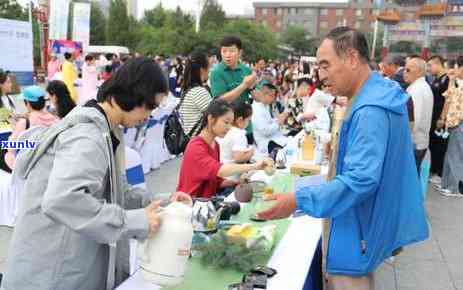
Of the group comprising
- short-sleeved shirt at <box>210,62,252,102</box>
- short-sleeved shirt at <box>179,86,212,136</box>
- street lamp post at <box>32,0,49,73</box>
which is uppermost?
street lamp post at <box>32,0,49,73</box>

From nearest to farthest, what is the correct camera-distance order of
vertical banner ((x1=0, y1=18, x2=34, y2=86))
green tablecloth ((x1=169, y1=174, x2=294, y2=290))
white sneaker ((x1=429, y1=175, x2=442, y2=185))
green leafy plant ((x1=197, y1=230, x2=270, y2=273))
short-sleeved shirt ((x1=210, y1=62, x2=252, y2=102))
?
green tablecloth ((x1=169, y1=174, x2=294, y2=290)) < green leafy plant ((x1=197, y1=230, x2=270, y2=273)) < short-sleeved shirt ((x1=210, y1=62, x2=252, y2=102)) < white sneaker ((x1=429, y1=175, x2=442, y2=185)) < vertical banner ((x1=0, y1=18, x2=34, y2=86))

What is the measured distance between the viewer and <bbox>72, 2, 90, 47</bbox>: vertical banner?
1243 cm

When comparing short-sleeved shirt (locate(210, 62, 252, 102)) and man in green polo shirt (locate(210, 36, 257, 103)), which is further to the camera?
short-sleeved shirt (locate(210, 62, 252, 102))

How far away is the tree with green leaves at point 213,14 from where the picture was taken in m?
51.1

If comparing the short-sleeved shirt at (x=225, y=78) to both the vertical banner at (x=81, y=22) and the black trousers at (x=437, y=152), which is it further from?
the vertical banner at (x=81, y=22)

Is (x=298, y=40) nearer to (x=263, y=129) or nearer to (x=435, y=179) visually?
(x=435, y=179)

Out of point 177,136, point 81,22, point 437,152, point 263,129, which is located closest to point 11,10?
point 81,22

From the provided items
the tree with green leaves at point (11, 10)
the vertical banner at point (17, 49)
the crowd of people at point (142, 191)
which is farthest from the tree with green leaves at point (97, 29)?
the crowd of people at point (142, 191)

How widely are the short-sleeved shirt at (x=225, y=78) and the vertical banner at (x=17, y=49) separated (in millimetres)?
3997

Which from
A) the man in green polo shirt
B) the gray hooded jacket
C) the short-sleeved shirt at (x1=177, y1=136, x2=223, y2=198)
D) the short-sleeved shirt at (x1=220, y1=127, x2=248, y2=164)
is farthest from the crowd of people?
the man in green polo shirt

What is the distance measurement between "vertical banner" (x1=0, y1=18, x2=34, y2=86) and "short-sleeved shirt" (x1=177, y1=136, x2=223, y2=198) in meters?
4.93

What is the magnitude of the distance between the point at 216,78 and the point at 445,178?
11.5ft

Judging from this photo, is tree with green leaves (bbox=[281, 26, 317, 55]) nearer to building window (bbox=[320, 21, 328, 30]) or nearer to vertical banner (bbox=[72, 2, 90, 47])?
building window (bbox=[320, 21, 328, 30])

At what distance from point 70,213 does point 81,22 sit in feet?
40.9
